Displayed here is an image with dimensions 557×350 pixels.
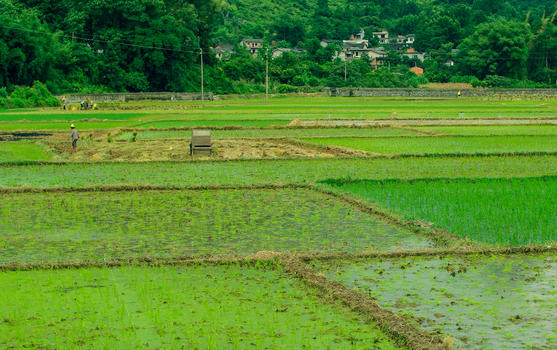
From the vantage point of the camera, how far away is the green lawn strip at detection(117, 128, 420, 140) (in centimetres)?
2772

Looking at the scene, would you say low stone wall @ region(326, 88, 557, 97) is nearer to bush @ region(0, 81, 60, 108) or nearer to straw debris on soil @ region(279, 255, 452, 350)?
bush @ region(0, 81, 60, 108)

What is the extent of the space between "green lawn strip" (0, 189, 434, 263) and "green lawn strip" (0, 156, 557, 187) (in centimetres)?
164

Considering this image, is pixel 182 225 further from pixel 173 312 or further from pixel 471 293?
pixel 471 293

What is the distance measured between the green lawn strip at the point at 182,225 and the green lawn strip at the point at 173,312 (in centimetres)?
111

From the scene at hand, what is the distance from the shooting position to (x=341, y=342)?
632 centimetres

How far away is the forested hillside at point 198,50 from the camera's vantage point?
2394 inches

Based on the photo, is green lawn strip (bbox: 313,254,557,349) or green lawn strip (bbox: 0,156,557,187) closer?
green lawn strip (bbox: 313,254,557,349)

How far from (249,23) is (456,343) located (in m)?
127

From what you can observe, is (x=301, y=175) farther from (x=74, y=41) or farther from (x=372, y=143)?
(x=74, y=41)

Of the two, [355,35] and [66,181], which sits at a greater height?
[355,35]

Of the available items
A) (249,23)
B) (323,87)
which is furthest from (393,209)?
(249,23)

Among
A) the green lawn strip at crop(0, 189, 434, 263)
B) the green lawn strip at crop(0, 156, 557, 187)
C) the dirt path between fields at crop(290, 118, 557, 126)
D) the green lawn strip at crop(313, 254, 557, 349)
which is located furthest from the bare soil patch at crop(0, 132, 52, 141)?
the green lawn strip at crop(313, 254, 557, 349)

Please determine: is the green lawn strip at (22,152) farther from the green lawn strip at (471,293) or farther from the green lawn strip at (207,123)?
the green lawn strip at (471,293)

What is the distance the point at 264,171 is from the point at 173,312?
1097 centimetres
